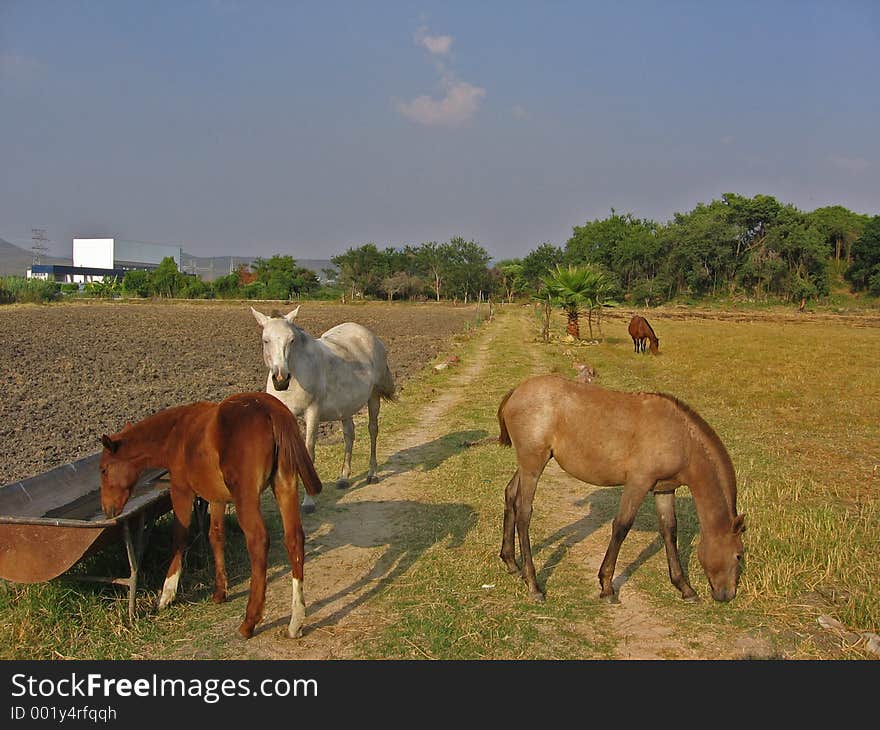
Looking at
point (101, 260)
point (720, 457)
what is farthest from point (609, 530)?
point (101, 260)

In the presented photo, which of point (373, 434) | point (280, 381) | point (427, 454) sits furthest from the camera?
point (427, 454)

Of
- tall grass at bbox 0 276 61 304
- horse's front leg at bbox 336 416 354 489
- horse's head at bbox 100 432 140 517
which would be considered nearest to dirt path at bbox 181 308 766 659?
horse's front leg at bbox 336 416 354 489

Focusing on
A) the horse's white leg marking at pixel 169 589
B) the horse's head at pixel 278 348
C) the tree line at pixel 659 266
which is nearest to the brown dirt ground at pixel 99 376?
the horse's head at pixel 278 348

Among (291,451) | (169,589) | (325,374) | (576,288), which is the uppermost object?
(576,288)

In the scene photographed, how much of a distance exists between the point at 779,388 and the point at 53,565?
55.2ft

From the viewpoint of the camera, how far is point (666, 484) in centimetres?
501

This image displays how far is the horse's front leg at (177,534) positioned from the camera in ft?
15.7

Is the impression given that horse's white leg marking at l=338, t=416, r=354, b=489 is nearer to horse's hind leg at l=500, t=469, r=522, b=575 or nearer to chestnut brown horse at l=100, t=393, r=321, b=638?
horse's hind leg at l=500, t=469, r=522, b=575

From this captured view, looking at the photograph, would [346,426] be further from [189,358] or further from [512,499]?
[189,358]

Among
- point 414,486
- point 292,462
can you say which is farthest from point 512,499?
point 414,486

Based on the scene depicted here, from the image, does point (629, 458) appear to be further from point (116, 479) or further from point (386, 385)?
point (386, 385)

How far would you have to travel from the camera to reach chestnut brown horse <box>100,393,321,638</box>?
4320mm

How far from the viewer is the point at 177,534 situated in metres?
4.88

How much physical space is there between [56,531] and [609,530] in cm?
520
